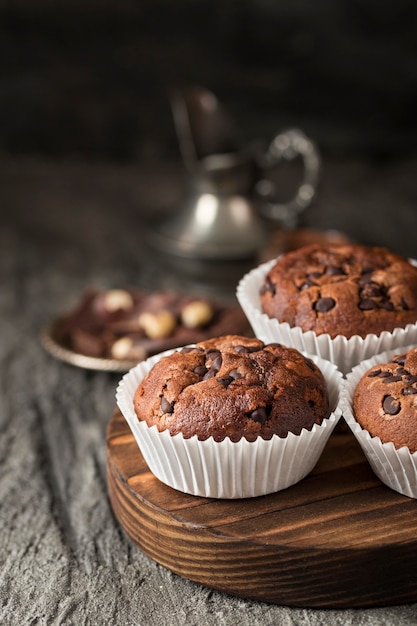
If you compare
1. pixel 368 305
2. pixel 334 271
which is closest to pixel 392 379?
→ pixel 368 305

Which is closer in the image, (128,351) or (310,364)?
(310,364)

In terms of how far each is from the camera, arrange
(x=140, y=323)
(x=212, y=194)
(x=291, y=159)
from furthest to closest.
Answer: (x=291, y=159) → (x=212, y=194) → (x=140, y=323)

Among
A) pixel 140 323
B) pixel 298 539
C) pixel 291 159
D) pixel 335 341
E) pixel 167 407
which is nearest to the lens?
pixel 298 539

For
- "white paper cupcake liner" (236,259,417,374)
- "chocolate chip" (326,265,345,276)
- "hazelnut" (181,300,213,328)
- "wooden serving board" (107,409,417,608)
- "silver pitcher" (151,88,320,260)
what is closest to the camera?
"wooden serving board" (107,409,417,608)

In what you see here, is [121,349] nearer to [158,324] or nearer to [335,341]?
[158,324]

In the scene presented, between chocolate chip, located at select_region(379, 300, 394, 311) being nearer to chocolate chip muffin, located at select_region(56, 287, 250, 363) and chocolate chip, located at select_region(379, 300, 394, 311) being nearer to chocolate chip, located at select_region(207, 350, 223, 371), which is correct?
chocolate chip, located at select_region(207, 350, 223, 371)

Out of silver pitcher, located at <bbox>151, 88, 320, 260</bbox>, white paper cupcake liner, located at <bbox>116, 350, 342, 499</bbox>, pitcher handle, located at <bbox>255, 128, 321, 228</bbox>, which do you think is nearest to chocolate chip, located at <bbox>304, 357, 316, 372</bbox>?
white paper cupcake liner, located at <bbox>116, 350, 342, 499</bbox>

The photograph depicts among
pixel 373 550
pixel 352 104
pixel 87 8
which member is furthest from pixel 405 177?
pixel 373 550
